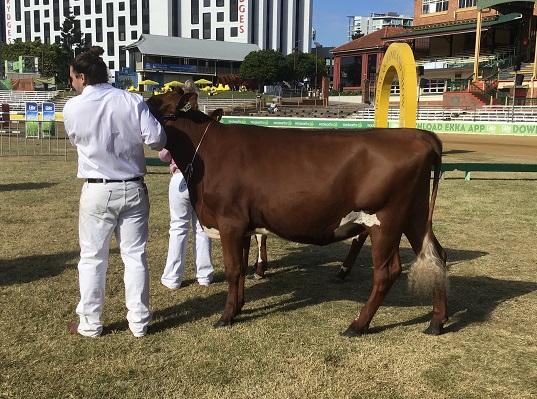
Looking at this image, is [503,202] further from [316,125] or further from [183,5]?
[183,5]

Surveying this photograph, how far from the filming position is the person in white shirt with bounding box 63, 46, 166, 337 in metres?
3.98

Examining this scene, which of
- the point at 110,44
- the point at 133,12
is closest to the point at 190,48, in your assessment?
the point at 133,12

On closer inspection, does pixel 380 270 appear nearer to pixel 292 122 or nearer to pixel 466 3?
pixel 292 122

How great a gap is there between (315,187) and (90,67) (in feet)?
6.70

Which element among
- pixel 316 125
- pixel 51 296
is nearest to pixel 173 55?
pixel 316 125

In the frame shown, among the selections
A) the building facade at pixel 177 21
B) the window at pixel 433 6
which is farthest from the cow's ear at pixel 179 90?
the building facade at pixel 177 21

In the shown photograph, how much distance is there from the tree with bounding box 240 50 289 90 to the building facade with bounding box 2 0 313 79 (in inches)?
767

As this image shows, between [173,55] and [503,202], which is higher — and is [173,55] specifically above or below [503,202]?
above

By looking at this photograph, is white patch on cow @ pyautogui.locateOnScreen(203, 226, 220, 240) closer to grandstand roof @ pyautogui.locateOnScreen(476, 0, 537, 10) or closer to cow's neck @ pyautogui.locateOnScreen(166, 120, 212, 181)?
cow's neck @ pyautogui.locateOnScreen(166, 120, 212, 181)

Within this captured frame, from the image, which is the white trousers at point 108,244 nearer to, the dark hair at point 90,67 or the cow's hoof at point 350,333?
the dark hair at point 90,67

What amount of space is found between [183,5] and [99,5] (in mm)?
17338

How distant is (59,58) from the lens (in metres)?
88.6

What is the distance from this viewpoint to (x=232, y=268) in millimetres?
4625

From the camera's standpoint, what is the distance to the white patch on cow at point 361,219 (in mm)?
4344
